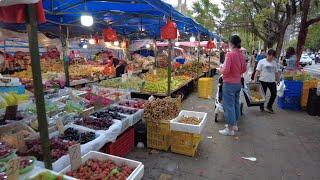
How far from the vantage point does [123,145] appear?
16.6 feet

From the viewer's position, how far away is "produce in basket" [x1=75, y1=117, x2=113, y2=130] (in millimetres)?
4605

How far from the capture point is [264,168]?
15.3 ft

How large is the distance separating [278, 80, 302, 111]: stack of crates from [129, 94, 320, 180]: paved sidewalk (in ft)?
4.89

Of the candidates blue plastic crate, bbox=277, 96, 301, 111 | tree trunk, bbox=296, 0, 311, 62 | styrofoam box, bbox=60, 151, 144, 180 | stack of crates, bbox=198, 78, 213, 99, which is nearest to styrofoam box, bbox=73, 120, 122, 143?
styrofoam box, bbox=60, 151, 144, 180

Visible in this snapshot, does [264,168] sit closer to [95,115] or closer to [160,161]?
[160,161]

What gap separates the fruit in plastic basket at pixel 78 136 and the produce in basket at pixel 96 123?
34 centimetres

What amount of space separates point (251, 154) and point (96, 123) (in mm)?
3063

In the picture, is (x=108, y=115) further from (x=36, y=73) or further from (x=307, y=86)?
(x=307, y=86)

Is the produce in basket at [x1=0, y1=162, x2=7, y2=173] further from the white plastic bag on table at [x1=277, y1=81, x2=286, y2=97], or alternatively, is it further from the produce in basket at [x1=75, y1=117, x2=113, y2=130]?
the white plastic bag on table at [x1=277, y1=81, x2=286, y2=97]

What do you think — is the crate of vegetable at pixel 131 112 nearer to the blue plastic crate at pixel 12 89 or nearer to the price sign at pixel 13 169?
the blue plastic crate at pixel 12 89

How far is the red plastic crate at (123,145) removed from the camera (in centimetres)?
464

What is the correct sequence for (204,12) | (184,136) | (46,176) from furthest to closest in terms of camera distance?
(204,12) → (184,136) → (46,176)

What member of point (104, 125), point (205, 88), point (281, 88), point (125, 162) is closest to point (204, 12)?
point (205, 88)

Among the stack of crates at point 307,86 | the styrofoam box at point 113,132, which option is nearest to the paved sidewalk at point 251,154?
the styrofoam box at point 113,132
